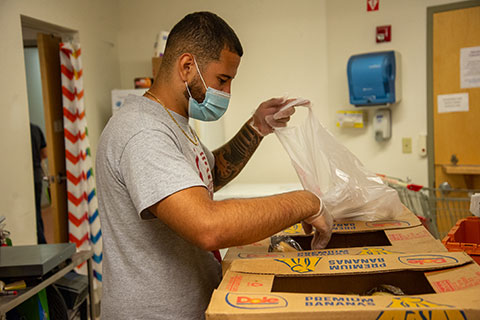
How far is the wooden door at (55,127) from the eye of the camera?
3035 mm

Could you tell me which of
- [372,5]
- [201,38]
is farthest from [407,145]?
[201,38]

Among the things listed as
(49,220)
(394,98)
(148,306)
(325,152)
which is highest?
(394,98)

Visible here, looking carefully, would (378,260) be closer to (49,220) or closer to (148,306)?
(148,306)

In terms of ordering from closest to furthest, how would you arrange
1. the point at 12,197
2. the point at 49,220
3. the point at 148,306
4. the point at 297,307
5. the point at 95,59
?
the point at 297,307
the point at 148,306
the point at 12,197
the point at 95,59
the point at 49,220

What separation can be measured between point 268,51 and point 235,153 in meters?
2.12

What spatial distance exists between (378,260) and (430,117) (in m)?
2.57

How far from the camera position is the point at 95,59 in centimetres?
344

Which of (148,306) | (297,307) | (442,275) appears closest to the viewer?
(297,307)

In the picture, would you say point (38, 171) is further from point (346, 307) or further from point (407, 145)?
point (346, 307)

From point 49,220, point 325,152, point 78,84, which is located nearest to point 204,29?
point 325,152

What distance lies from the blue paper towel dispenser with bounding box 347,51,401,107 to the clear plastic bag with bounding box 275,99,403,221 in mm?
1843

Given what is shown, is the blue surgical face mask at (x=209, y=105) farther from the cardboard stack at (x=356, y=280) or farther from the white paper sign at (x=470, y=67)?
the white paper sign at (x=470, y=67)

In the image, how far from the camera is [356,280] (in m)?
0.93

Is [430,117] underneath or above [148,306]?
above
